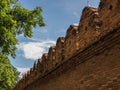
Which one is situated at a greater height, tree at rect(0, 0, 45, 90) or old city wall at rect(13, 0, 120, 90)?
tree at rect(0, 0, 45, 90)

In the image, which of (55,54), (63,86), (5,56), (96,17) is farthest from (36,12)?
(96,17)

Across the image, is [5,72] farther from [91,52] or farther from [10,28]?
[91,52]

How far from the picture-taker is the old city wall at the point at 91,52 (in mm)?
6840

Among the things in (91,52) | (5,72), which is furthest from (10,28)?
(91,52)

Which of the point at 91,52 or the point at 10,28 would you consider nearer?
the point at 91,52

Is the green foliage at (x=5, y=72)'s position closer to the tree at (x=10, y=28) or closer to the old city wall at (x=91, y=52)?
the tree at (x=10, y=28)

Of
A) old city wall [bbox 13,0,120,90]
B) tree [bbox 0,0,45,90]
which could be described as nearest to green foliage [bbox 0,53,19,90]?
tree [bbox 0,0,45,90]

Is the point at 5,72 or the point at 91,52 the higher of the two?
Answer: the point at 5,72

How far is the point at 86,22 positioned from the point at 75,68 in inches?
48.1

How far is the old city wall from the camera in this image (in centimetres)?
684

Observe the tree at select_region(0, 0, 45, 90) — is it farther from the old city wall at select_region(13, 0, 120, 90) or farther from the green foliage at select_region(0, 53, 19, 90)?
the old city wall at select_region(13, 0, 120, 90)

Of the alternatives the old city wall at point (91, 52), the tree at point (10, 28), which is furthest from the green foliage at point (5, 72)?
the old city wall at point (91, 52)

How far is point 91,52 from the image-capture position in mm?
7762

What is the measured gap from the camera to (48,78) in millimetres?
11570
